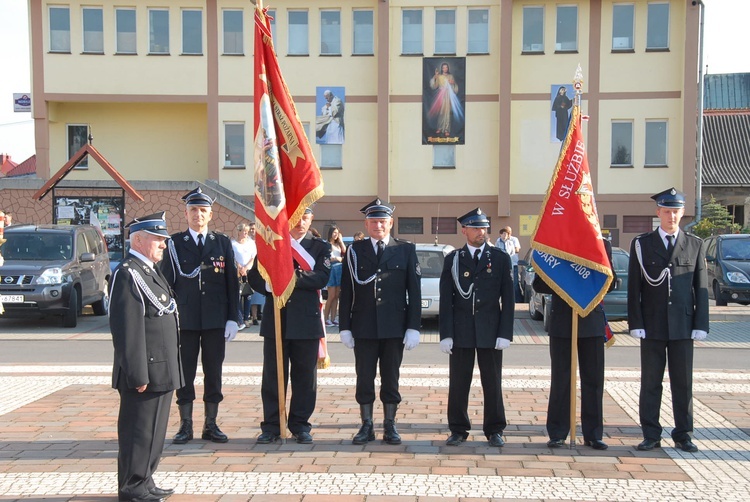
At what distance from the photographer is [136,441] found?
5.45m

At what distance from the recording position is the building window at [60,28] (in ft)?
101

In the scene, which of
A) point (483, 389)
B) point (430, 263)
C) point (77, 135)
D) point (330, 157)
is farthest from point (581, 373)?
→ point (77, 135)

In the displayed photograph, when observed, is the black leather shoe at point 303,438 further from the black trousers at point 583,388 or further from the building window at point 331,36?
the building window at point 331,36

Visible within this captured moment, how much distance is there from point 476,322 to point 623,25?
26.3m

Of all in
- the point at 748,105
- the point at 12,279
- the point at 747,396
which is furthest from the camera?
the point at 748,105

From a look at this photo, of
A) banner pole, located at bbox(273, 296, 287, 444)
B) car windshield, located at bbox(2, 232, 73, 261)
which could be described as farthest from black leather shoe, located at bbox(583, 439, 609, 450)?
car windshield, located at bbox(2, 232, 73, 261)

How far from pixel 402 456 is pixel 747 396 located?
4.64m

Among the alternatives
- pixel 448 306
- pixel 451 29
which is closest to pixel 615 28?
pixel 451 29

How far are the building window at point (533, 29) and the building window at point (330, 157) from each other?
8.05 meters

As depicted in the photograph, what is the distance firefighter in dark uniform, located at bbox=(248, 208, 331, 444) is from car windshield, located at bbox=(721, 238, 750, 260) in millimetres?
15852

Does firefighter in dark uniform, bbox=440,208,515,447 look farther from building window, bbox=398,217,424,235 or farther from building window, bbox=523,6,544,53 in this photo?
building window, bbox=523,6,544,53

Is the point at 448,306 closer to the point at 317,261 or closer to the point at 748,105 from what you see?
the point at 317,261

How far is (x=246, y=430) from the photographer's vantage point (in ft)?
24.8

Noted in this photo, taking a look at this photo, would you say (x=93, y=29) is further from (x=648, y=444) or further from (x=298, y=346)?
(x=648, y=444)
